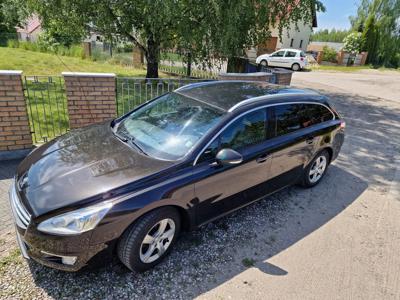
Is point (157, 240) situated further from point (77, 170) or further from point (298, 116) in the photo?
point (298, 116)

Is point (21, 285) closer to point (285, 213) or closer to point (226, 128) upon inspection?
point (226, 128)

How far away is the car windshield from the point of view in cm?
289

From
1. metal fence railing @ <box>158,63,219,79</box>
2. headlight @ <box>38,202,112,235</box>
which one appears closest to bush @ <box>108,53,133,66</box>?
metal fence railing @ <box>158,63,219,79</box>

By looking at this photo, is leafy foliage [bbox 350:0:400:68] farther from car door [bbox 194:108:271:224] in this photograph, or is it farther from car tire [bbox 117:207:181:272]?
car tire [bbox 117:207:181:272]

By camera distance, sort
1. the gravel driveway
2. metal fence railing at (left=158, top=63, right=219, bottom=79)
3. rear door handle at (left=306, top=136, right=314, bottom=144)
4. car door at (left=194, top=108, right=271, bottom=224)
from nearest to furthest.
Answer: the gravel driveway
car door at (left=194, top=108, right=271, bottom=224)
rear door handle at (left=306, top=136, right=314, bottom=144)
metal fence railing at (left=158, top=63, right=219, bottom=79)

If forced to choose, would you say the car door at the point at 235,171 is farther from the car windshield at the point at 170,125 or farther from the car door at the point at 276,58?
the car door at the point at 276,58

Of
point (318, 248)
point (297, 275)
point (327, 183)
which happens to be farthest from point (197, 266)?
point (327, 183)

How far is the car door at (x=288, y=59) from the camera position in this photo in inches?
908

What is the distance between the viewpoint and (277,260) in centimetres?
298

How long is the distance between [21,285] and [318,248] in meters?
2.98

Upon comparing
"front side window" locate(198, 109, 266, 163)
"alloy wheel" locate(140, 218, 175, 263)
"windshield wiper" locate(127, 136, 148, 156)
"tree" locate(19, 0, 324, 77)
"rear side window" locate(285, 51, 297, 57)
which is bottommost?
"alloy wheel" locate(140, 218, 175, 263)

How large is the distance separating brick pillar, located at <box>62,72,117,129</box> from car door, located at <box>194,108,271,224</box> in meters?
2.81

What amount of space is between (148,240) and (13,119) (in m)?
3.35

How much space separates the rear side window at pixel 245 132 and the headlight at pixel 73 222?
55.0 inches
